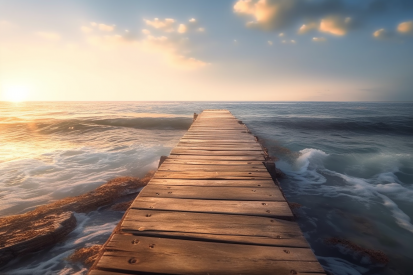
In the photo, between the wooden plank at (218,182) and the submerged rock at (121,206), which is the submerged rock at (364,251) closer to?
Result: the wooden plank at (218,182)

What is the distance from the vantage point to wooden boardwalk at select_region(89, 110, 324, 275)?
4.94ft

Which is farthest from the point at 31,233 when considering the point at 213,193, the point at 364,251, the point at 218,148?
the point at 364,251

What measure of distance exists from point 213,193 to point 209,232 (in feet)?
2.85

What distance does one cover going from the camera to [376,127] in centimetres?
2311

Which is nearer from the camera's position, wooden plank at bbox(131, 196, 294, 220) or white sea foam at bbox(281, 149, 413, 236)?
wooden plank at bbox(131, 196, 294, 220)

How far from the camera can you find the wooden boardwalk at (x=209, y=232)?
1.51 metres

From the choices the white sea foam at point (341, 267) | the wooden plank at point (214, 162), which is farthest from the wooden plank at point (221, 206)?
the white sea foam at point (341, 267)

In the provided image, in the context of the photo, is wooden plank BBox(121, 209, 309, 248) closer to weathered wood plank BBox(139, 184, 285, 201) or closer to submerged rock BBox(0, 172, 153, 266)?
weathered wood plank BBox(139, 184, 285, 201)

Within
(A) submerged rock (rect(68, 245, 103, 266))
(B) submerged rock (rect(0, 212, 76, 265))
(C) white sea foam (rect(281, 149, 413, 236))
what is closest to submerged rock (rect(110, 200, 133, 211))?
(B) submerged rock (rect(0, 212, 76, 265))

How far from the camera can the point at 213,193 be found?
277cm

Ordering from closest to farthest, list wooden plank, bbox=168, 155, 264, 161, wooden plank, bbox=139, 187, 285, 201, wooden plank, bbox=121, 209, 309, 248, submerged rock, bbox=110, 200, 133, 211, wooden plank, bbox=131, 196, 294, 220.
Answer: wooden plank, bbox=121, 209, 309, 248
wooden plank, bbox=131, 196, 294, 220
wooden plank, bbox=139, 187, 285, 201
wooden plank, bbox=168, 155, 264, 161
submerged rock, bbox=110, 200, 133, 211

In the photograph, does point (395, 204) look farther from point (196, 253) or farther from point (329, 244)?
point (196, 253)

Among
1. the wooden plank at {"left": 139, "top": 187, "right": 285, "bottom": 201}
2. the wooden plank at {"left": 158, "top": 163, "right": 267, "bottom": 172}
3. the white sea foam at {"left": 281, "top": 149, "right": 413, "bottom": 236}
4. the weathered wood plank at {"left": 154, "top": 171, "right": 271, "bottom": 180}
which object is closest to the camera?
the wooden plank at {"left": 139, "top": 187, "right": 285, "bottom": 201}

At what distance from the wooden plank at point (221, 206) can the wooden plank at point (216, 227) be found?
0.09 m
